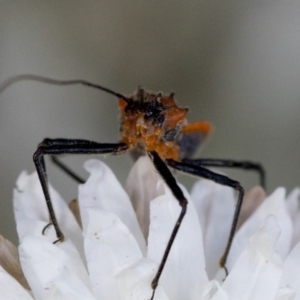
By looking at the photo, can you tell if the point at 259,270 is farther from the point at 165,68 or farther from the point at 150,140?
the point at 165,68

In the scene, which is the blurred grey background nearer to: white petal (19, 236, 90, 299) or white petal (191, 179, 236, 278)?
white petal (191, 179, 236, 278)

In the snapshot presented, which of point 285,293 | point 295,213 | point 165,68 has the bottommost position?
point 285,293

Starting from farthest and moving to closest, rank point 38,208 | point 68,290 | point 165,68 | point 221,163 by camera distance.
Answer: point 165,68, point 221,163, point 38,208, point 68,290

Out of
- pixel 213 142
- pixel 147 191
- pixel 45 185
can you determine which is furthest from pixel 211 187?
pixel 213 142

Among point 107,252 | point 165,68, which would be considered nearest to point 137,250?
→ point 107,252

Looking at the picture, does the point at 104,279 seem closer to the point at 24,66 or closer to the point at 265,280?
the point at 265,280

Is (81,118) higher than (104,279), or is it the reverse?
(81,118)
